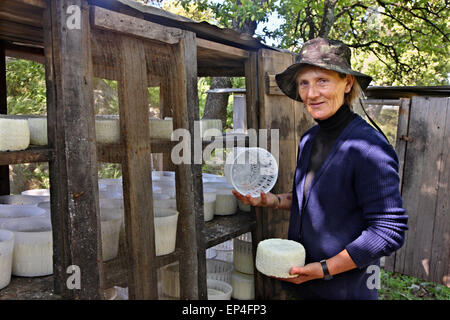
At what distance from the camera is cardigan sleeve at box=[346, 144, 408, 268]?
1556mm

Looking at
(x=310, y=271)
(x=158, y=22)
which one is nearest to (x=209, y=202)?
(x=310, y=271)

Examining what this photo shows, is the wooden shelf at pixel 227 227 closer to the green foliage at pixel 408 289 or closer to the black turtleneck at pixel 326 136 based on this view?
the black turtleneck at pixel 326 136

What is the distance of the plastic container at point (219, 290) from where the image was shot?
2.74 meters

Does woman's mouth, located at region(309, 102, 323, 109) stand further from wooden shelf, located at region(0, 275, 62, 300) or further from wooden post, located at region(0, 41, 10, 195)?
wooden post, located at region(0, 41, 10, 195)

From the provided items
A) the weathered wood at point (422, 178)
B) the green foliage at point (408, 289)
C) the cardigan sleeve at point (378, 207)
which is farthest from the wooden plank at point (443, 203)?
the cardigan sleeve at point (378, 207)

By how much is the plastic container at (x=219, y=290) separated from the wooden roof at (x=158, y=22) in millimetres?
1659

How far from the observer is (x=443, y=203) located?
4422 millimetres

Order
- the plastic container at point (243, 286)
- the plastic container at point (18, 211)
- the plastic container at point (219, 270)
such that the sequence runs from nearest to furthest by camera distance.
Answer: the plastic container at point (18, 211) < the plastic container at point (243, 286) < the plastic container at point (219, 270)

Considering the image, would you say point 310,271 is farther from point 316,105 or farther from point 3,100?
point 3,100

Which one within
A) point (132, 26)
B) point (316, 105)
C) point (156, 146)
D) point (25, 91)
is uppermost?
point (25, 91)

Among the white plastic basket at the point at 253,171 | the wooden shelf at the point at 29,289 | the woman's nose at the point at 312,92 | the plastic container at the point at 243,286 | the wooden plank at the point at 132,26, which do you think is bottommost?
the plastic container at the point at 243,286

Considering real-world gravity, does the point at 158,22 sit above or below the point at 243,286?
above

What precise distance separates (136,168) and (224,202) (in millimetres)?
1088
